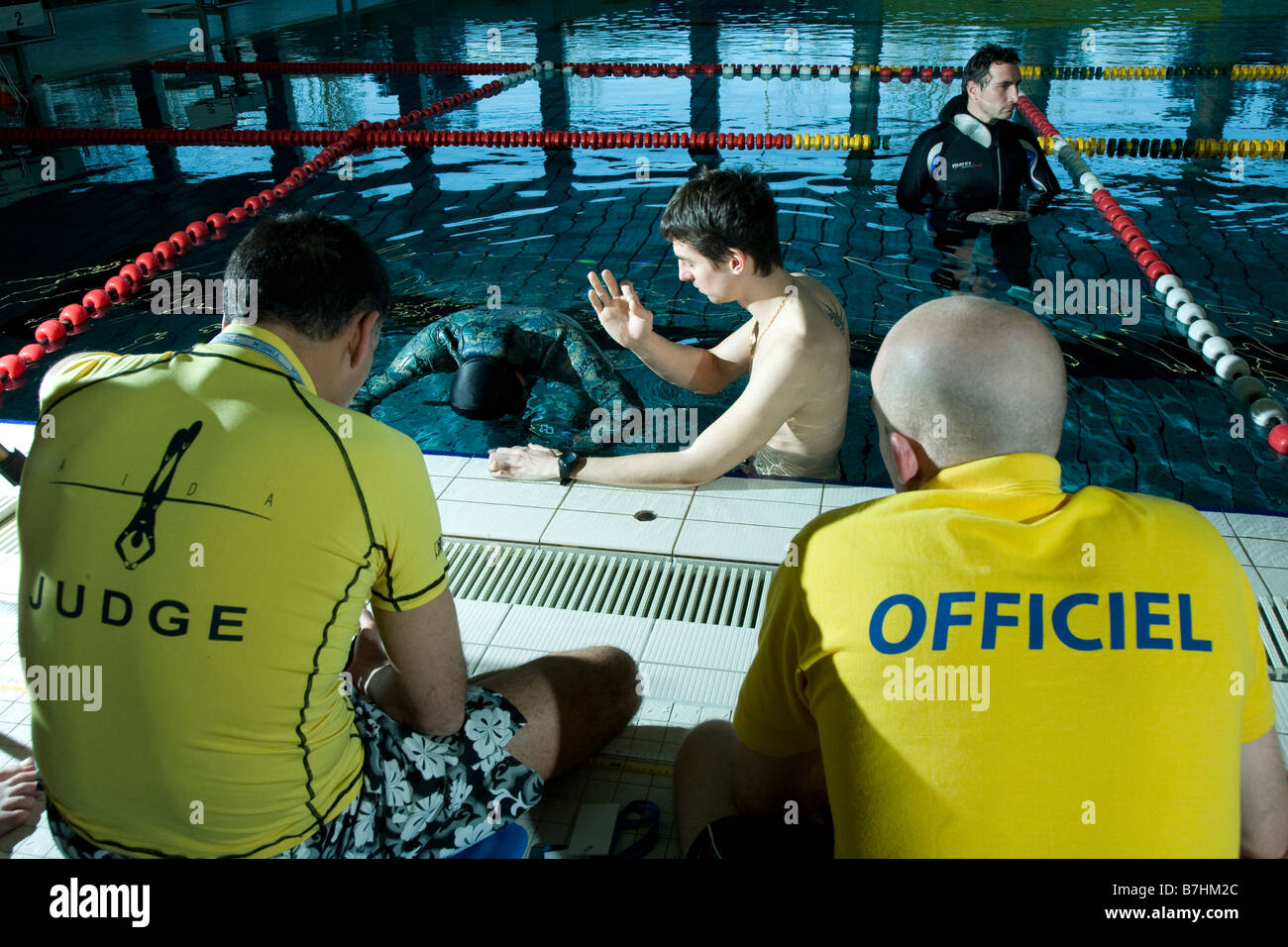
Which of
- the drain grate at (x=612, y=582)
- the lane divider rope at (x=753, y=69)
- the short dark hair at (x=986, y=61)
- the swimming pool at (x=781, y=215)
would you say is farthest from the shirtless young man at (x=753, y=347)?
the lane divider rope at (x=753, y=69)

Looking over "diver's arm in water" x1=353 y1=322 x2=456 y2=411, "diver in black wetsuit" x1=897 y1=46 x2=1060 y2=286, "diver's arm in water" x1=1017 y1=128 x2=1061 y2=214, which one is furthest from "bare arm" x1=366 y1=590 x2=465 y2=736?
"diver's arm in water" x1=1017 y1=128 x2=1061 y2=214

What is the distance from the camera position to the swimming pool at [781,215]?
446 cm

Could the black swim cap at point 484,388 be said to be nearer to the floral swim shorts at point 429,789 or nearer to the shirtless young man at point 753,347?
the shirtless young man at point 753,347

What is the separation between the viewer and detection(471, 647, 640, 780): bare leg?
1.99m

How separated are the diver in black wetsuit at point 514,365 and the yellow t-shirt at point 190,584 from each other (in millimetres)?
2668

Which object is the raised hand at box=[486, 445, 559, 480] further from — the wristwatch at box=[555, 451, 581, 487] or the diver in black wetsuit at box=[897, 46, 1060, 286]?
the diver in black wetsuit at box=[897, 46, 1060, 286]

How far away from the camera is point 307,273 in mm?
1549

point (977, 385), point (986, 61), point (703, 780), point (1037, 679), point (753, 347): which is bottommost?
point (703, 780)

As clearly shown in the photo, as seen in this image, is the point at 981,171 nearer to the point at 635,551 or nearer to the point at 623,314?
the point at 623,314

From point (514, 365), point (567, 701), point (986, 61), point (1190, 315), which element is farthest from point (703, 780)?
point (986, 61)

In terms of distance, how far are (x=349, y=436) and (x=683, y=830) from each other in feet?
3.22

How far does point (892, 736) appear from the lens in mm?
1178

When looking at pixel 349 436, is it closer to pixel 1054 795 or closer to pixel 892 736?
pixel 892 736

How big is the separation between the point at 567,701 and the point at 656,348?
5.75 feet
